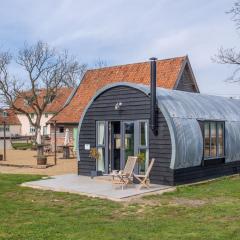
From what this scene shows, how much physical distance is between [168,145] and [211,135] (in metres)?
2.72

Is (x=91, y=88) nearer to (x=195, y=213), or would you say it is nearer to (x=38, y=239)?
(x=195, y=213)

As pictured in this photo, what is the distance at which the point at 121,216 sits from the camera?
33.2ft

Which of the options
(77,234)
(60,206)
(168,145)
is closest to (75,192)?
(60,206)

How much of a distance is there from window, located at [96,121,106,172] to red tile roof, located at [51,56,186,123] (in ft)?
39.3

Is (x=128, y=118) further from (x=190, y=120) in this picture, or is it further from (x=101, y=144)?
(x=190, y=120)

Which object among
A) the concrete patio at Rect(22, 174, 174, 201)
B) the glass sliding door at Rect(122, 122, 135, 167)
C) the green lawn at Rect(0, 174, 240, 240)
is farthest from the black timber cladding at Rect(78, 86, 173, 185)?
the green lawn at Rect(0, 174, 240, 240)

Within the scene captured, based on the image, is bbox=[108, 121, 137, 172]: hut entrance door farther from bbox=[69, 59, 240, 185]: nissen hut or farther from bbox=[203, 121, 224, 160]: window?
bbox=[203, 121, 224, 160]: window

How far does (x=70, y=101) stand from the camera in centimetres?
3450

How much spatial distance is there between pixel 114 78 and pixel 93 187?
19.1 m

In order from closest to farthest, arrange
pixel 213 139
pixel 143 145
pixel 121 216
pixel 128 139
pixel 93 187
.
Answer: pixel 121 216 → pixel 93 187 → pixel 143 145 → pixel 128 139 → pixel 213 139

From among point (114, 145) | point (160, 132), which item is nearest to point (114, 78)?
point (114, 145)

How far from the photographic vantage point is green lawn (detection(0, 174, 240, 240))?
8.27 metres

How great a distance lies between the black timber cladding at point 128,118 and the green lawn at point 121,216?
1386 millimetres

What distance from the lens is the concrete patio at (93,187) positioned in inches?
510
